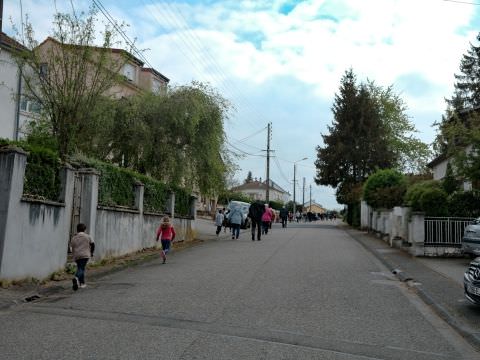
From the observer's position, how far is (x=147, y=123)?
23.0 meters

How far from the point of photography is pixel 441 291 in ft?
37.0

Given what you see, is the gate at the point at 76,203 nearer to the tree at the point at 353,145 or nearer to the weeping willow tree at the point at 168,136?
the weeping willow tree at the point at 168,136

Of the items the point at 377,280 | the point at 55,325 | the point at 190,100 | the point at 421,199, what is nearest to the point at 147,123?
the point at 190,100

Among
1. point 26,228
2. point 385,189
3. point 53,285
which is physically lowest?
point 53,285

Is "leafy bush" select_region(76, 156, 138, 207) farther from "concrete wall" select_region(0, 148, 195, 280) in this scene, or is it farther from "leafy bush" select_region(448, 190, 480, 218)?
"leafy bush" select_region(448, 190, 480, 218)

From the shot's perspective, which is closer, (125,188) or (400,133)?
(125,188)

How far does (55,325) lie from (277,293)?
438 centimetres

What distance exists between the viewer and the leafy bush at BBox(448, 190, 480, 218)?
62.1 feet

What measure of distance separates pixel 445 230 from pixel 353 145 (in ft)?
114

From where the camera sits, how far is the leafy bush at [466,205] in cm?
1894

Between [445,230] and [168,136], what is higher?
[168,136]

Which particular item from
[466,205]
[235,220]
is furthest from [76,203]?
[235,220]

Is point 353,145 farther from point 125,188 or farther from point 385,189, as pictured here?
point 125,188

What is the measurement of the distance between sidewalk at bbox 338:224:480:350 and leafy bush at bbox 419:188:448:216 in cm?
174
